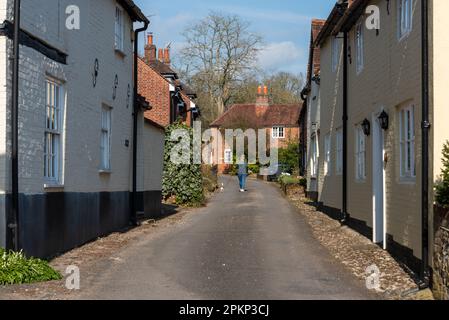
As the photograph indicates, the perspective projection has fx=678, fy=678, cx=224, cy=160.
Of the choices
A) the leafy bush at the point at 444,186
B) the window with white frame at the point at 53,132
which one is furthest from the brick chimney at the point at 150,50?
the leafy bush at the point at 444,186

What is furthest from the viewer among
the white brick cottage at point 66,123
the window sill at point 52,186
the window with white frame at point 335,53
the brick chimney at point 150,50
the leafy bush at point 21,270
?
the brick chimney at point 150,50

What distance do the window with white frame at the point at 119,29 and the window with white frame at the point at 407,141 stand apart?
8092 millimetres

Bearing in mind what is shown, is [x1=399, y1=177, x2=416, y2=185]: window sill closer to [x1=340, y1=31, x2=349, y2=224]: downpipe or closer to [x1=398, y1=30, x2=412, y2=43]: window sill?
[x1=398, y1=30, x2=412, y2=43]: window sill

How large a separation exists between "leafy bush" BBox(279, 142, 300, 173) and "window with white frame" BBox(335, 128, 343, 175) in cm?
2736

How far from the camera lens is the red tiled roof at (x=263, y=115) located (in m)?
63.7

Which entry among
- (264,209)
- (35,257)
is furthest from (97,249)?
(264,209)

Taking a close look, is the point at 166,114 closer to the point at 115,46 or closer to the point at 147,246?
the point at 115,46

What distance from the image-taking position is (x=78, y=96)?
43.6 ft

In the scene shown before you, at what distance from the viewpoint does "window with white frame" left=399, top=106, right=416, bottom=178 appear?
35.6 feet

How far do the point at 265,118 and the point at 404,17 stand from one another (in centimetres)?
5511

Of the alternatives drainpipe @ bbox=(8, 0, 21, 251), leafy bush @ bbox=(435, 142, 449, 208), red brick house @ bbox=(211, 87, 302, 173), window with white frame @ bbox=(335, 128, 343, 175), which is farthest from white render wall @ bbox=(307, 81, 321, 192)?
red brick house @ bbox=(211, 87, 302, 173)

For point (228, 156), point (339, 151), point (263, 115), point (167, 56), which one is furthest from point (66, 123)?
point (263, 115)

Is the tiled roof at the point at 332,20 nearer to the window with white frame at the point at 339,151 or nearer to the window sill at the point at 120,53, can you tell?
the window with white frame at the point at 339,151
